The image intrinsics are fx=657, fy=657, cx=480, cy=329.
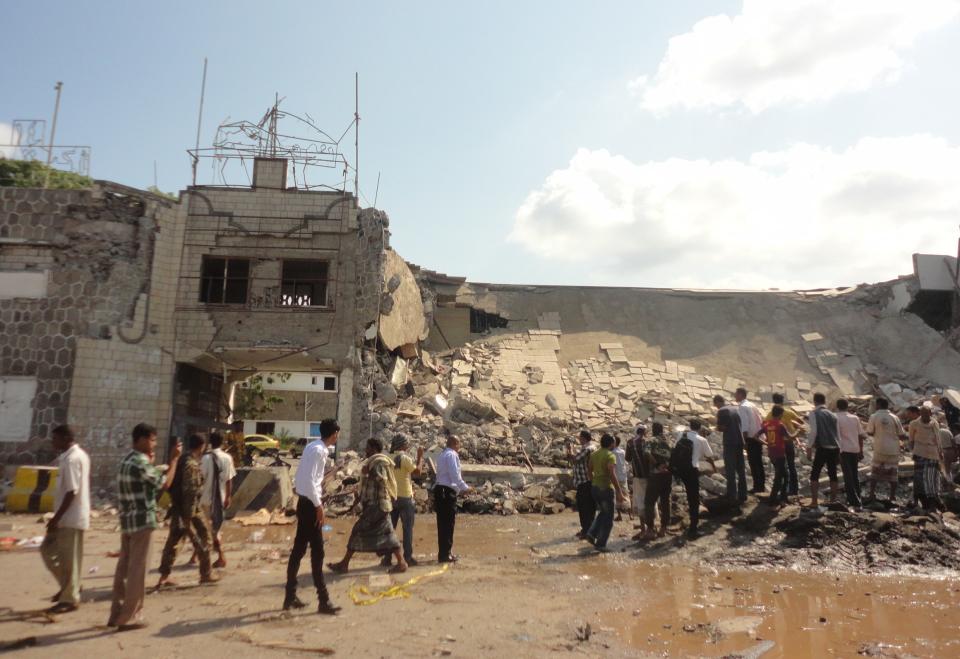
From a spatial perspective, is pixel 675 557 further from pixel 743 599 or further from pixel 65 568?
pixel 65 568

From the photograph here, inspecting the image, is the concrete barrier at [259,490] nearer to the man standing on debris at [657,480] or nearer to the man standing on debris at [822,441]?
the man standing on debris at [657,480]

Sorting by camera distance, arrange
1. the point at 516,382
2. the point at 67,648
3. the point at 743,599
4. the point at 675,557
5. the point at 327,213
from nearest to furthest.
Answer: the point at 67,648
the point at 743,599
the point at 675,557
the point at 327,213
the point at 516,382

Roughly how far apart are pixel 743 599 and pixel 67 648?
612 cm

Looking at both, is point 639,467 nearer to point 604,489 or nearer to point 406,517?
point 604,489

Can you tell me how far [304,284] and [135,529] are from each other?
466 inches

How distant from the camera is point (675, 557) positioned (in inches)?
343

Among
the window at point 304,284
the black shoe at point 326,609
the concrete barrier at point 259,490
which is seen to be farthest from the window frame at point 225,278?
the black shoe at point 326,609

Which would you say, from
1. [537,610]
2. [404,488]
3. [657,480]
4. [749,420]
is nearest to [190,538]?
[404,488]

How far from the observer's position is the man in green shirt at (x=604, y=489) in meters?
9.19

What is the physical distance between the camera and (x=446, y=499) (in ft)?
28.0

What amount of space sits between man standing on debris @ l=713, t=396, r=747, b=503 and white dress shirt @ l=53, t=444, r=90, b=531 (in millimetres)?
7730

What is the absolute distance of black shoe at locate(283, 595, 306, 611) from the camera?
6.02 m

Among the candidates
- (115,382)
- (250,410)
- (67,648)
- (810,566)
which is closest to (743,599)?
(810,566)

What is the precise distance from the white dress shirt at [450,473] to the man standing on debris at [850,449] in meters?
5.61
